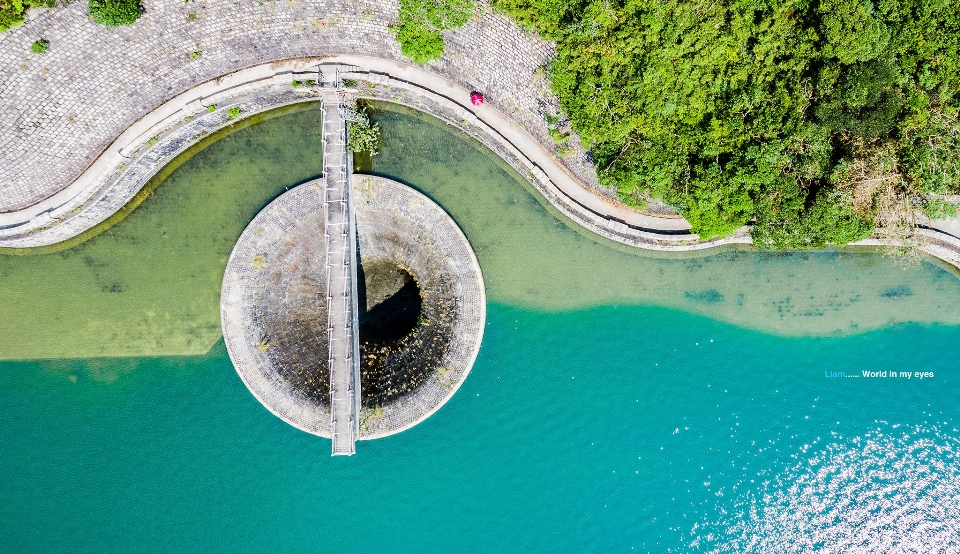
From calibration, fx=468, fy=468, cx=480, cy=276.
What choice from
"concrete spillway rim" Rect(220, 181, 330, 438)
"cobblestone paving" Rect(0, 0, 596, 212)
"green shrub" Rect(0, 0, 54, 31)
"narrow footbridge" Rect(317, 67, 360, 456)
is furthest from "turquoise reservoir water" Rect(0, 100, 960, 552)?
"green shrub" Rect(0, 0, 54, 31)

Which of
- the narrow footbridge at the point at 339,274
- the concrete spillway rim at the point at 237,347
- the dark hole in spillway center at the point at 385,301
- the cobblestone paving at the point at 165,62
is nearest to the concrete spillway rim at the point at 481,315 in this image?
the narrow footbridge at the point at 339,274

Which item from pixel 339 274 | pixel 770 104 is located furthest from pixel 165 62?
pixel 770 104

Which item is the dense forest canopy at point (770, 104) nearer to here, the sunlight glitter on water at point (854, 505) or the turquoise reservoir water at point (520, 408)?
the turquoise reservoir water at point (520, 408)

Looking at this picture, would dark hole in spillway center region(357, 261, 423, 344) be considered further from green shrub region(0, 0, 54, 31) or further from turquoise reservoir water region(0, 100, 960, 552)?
green shrub region(0, 0, 54, 31)

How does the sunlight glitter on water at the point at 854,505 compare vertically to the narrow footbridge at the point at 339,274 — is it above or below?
below

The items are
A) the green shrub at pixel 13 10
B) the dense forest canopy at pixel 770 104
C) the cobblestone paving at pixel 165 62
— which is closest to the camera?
the green shrub at pixel 13 10

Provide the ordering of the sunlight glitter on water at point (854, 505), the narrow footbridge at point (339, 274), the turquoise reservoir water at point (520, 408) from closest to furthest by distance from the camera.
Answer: the narrow footbridge at point (339, 274)
the turquoise reservoir water at point (520, 408)
the sunlight glitter on water at point (854, 505)

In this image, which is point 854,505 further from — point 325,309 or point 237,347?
point 237,347
